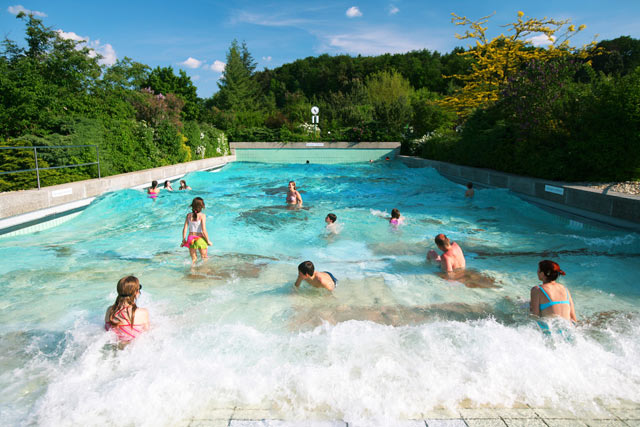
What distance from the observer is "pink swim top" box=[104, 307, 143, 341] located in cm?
365

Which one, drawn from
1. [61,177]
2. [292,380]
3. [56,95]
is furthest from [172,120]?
[292,380]

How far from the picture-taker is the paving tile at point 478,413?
2611 millimetres

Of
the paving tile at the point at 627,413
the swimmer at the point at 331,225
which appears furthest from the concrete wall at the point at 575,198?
the paving tile at the point at 627,413

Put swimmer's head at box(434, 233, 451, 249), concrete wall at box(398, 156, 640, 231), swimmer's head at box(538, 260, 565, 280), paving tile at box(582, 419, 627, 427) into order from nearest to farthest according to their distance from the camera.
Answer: paving tile at box(582, 419, 627, 427)
swimmer's head at box(538, 260, 565, 280)
swimmer's head at box(434, 233, 451, 249)
concrete wall at box(398, 156, 640, 231)

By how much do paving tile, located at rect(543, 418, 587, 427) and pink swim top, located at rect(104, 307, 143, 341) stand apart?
360cm

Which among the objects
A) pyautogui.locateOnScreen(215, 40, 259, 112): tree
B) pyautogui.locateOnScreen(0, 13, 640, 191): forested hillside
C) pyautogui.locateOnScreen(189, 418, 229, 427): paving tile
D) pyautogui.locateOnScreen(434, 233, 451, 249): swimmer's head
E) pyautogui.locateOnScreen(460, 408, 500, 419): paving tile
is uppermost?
pyautogui.locateOnScreen(215, 40, 259, 112): tree

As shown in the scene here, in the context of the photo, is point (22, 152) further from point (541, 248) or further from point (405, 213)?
point (541, 248)

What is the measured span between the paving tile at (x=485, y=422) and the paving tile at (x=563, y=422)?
32 cm

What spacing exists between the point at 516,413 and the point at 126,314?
3465 millimetres

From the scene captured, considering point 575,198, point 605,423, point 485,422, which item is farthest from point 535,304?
point 575,198

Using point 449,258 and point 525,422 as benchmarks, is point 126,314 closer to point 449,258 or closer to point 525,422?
point 525,422

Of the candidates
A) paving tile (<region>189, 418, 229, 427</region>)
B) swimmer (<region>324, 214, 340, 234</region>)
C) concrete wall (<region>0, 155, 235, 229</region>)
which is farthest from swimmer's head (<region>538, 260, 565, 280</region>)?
concrete wall (<region>0, 155, 235, 229</region>)

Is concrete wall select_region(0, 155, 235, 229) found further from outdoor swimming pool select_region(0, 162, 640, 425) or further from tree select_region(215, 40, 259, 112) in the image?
tree select_region(215, 40, 259, 112)

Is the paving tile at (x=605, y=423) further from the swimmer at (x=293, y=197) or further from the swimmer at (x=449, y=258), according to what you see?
the swimmer at (x=293, y=197)
